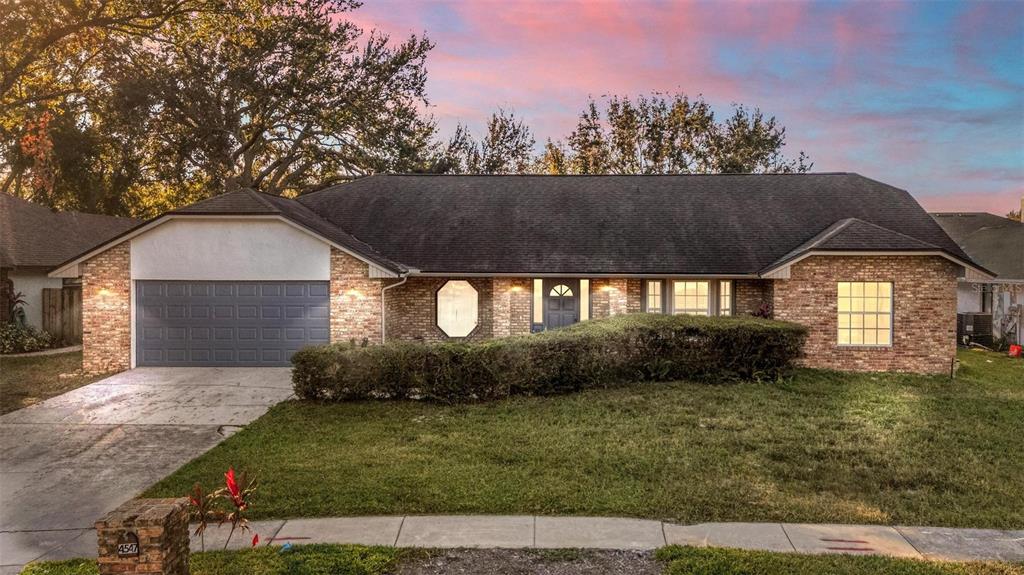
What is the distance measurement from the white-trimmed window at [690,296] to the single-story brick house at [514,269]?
0.04 metres

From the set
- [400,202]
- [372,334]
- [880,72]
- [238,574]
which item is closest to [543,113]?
[400,202]

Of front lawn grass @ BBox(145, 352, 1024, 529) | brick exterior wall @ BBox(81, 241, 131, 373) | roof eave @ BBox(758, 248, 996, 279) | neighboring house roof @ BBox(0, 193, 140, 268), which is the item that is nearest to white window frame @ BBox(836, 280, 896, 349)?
roof eave @ BBox(758, 248, 996, 279)

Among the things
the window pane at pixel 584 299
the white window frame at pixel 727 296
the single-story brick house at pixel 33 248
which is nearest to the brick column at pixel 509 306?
the window pane at pixel 584 299

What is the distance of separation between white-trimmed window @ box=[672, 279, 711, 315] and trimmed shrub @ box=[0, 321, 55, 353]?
20.7 meters

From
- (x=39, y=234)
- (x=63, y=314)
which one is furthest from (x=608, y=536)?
(x=39, y=234)

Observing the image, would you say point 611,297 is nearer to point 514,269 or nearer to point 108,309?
point 514,269

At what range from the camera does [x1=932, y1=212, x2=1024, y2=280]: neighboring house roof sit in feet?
76.4

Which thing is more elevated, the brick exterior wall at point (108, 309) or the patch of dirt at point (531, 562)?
the brick exterior wall at point (108, 309)

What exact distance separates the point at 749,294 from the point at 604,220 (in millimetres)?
5133

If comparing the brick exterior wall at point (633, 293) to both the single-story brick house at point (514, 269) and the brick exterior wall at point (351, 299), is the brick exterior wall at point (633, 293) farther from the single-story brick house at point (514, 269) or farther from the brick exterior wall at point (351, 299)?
the brick exterior wall at point (351, 299)

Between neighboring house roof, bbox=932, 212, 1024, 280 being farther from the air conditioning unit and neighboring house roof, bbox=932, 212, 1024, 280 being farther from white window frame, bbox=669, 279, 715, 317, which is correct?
white window frame, bbox=669, 279, 715, 317

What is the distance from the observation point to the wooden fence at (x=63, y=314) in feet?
69.5

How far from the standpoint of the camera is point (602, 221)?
20.1 meters

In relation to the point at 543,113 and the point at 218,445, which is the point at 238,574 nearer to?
the point at 218,445
